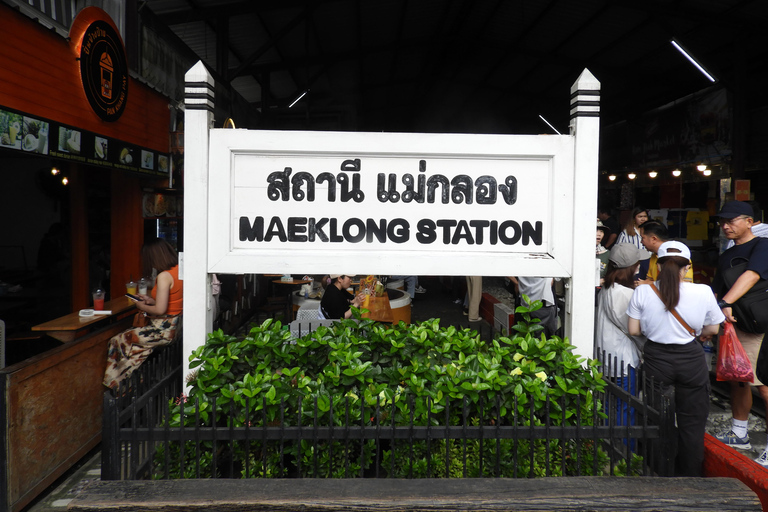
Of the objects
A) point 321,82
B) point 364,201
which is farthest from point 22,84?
point 321,82

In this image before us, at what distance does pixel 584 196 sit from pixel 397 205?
3.24 ft

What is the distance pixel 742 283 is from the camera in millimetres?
4367

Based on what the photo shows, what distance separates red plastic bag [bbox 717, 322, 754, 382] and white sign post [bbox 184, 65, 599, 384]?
7.75ft

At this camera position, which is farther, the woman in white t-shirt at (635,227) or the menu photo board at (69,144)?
the woman in white t-shirt at (635,227)

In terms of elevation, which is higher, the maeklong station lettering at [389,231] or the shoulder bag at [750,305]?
the maeklong station lettering at [389,231]

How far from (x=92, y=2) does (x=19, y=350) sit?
447 centimetres

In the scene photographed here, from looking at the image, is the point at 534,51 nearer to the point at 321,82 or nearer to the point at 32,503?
the point at 321,82

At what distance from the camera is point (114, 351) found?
4605mm

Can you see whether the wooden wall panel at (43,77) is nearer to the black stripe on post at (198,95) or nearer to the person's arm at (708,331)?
the black stripe on post at (198,95)

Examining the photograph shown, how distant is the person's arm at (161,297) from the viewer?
4574 mm

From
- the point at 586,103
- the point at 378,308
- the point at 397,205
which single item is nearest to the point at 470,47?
the point at 378,308

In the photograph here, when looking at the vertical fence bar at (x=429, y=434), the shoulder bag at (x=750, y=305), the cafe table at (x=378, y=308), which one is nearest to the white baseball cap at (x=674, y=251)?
the shoulder bag at (x=750, y=305)

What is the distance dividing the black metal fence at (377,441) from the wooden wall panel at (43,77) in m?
3.80

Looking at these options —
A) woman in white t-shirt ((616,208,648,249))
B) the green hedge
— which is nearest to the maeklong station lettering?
the green hedge
